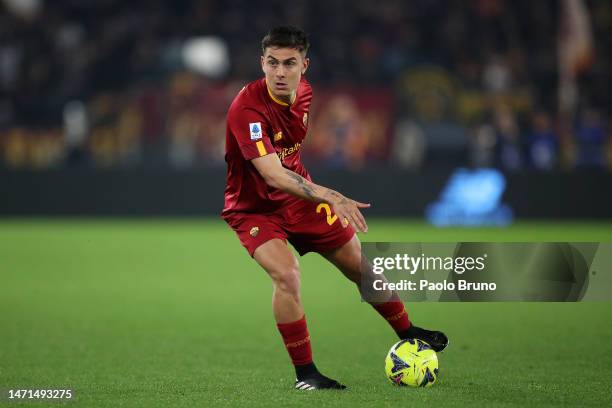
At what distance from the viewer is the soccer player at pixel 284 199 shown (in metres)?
5.84

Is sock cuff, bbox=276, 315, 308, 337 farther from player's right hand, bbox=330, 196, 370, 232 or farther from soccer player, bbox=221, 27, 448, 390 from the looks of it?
player's right hand, bbox=330, 196, 370, 232

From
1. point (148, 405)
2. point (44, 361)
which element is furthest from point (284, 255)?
point (44, 361)

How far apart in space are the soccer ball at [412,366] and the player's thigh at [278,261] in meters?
0.76

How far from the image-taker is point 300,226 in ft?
20.5

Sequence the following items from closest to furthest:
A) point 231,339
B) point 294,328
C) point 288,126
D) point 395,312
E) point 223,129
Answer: point 294,328 → point 288,126 → point 395,312 → point 231,339 → point 223,129

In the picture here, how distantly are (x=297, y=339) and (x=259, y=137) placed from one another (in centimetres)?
120

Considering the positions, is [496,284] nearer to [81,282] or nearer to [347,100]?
[81,282]

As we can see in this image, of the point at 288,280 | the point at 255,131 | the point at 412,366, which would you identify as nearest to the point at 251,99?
the point at 255,131

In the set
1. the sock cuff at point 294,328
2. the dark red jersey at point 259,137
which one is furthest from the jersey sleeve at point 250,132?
the sock cuff at point 294,328

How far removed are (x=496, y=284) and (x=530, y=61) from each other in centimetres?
1655

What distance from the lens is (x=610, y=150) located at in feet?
61.7

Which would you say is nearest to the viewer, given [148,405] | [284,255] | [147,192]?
[148,405]

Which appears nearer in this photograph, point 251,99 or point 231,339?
point 251,99

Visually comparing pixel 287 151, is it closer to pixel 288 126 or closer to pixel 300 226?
pixel 288 126
